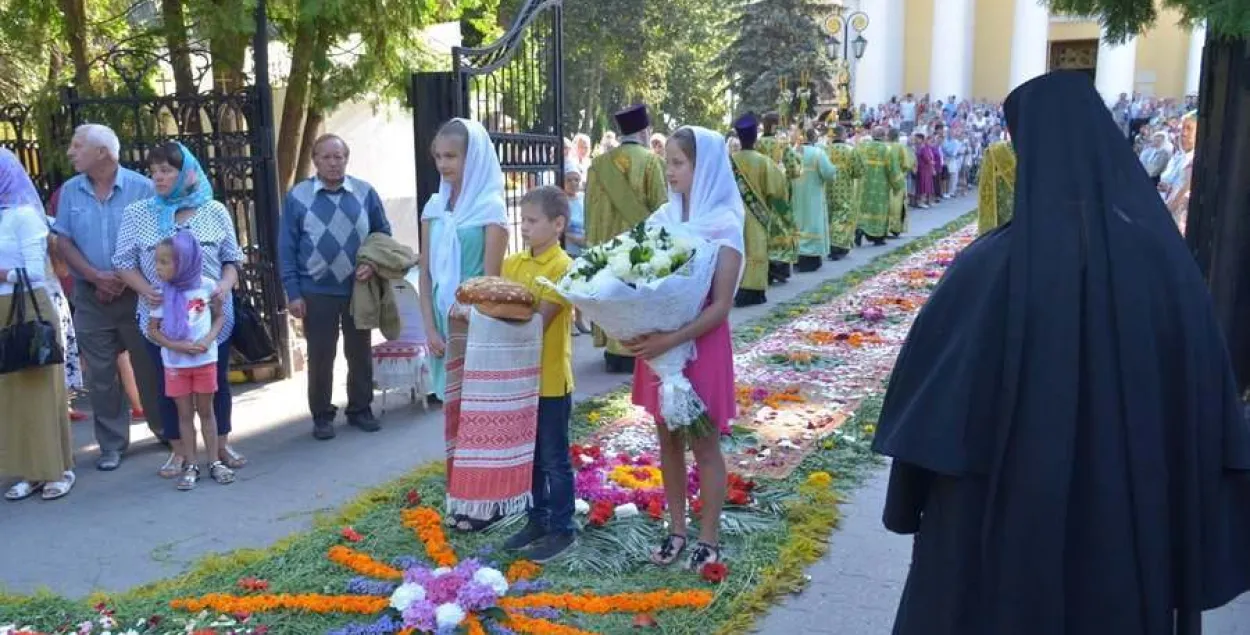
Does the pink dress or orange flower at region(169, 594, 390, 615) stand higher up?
the pink dress

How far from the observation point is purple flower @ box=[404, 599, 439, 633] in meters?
3.78

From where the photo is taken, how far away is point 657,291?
12.5 ft

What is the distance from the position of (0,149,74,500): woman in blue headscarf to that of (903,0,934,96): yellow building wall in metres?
41.9

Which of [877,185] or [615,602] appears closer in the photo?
[615,602]

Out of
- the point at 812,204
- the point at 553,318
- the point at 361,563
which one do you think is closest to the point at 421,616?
the point at 361,563

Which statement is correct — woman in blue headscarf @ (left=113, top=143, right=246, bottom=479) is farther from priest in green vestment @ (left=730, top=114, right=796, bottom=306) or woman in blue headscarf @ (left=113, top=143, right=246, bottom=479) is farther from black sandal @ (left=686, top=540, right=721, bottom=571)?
priest in green vestment @ (left=730, top=114, right=796, bottom=306)

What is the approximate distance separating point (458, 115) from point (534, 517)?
3479 mm

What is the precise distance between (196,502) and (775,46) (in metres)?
33.5

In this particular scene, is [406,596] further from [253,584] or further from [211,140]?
[211,140]

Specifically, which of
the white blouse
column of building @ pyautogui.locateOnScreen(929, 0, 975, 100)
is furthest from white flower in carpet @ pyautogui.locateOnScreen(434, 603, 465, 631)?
column of building @ pyautogui.locateOnScreen(929, 0, 975, 100)

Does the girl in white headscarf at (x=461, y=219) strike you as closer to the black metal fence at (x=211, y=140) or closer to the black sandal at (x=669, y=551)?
the black sandal at (x=669, y=551)

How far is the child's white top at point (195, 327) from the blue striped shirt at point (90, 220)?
0.58 meters

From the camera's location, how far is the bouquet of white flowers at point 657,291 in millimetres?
3812

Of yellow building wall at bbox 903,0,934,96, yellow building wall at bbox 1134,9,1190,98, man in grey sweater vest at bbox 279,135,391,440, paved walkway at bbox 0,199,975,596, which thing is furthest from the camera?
yellow building wall at bbox 903,0,934,96
